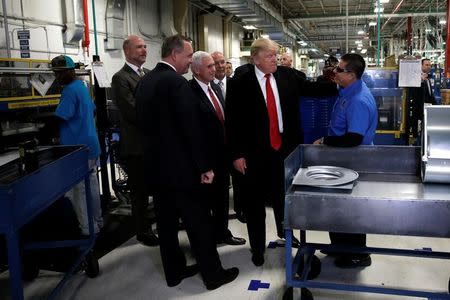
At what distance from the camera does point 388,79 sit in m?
5.19

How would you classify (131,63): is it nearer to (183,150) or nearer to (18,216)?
(183,150)

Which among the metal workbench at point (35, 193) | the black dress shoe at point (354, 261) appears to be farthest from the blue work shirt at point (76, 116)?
the black dress shoe at point (354, 261)

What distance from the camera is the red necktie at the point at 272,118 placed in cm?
297

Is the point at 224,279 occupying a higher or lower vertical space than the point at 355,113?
lower

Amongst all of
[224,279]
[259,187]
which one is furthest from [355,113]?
[224,279]

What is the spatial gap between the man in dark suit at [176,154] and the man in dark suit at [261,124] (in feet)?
1.31

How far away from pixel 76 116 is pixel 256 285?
1.84 m

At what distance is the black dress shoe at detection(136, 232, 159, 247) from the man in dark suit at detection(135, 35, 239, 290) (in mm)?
772

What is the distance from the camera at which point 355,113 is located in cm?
263

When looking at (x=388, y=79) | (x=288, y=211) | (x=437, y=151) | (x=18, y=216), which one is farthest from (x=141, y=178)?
(x=388, y=79)

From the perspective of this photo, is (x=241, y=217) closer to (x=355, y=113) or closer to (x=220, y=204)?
(x=220, y=204)

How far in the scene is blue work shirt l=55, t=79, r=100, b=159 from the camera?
10.6ft

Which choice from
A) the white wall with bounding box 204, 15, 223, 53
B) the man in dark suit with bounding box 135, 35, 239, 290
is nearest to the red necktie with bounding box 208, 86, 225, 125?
the man in dark suit with bounding box 135, 35, 239, 290

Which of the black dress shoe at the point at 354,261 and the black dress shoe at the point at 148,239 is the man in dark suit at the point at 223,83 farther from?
the black dress shoe at the point at 354,261
